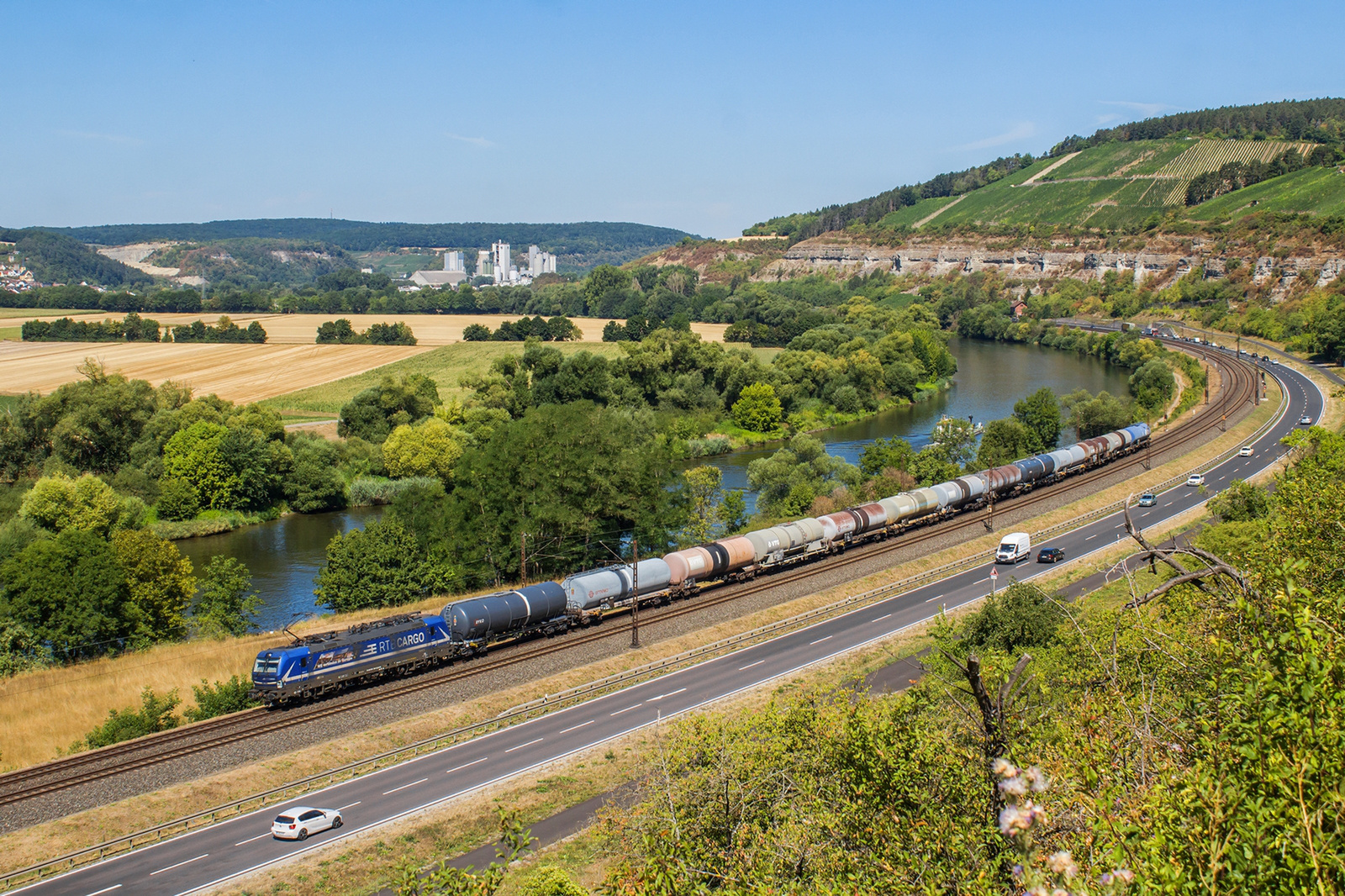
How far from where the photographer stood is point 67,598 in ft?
142

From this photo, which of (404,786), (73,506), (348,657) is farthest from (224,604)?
(404,786)

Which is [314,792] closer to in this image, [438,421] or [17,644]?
[17,644]

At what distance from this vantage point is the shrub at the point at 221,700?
3509 centimetres

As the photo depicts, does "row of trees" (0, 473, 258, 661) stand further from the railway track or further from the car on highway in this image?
the car on highway

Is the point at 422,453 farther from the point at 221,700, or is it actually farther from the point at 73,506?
the point at 221,700

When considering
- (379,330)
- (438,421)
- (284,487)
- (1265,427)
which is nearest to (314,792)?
(284,487)

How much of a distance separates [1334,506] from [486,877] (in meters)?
24.3

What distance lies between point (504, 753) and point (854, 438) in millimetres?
73878

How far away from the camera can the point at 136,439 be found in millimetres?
79312

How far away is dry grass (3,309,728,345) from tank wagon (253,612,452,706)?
116 m

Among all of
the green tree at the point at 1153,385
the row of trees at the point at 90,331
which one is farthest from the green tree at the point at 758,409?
the row of trees at the point at 90,331

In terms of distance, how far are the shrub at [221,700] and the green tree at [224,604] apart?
1093 cm

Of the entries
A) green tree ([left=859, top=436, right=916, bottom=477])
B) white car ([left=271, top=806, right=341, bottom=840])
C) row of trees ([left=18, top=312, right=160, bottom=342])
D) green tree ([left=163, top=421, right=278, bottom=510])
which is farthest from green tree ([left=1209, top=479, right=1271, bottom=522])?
row of trees ([left=18, top=312, right=160, bottom=342])

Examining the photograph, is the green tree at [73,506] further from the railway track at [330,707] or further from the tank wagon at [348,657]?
the railway track at [330,707]
